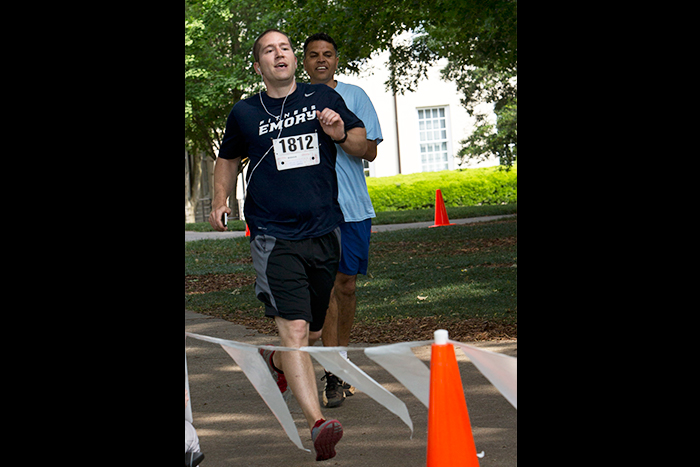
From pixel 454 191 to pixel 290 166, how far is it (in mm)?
29454

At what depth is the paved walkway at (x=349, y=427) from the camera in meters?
3.84

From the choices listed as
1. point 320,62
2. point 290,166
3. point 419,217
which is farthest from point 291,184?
point 419,217

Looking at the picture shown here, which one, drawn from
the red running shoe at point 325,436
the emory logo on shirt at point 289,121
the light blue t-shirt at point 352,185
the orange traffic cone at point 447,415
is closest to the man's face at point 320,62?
the light blue t-shirt at point 352,185

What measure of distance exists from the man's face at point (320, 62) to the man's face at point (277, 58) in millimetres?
816

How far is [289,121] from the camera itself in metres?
4.12

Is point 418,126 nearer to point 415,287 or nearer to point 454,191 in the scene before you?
point 454,191

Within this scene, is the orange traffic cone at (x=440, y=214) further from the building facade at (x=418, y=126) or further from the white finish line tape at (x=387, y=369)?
the white finish line tape at (x=387, y=369)

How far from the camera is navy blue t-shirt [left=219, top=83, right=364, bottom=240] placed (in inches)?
160

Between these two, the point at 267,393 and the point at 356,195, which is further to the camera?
the point at 356,195
